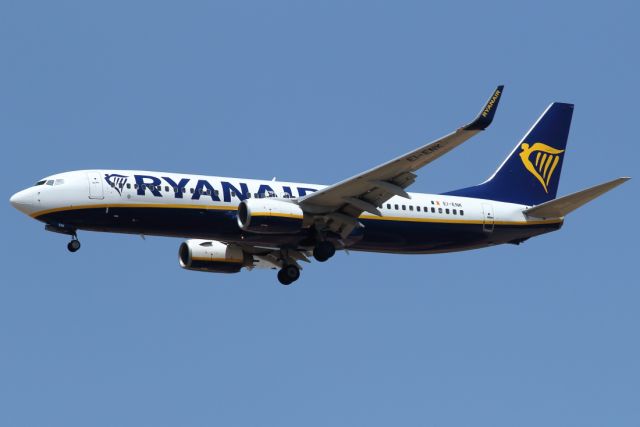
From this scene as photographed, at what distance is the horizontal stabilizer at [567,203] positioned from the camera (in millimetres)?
47156

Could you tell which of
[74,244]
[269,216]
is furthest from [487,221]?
[74,244]

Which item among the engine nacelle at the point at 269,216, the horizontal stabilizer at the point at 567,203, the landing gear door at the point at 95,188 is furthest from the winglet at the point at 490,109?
the landing gear door at the point at 95,188

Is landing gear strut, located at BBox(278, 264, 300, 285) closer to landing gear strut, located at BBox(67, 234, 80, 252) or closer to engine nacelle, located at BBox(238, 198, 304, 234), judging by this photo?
engine nacelle, located at BBox(238, 198, 304, 234)

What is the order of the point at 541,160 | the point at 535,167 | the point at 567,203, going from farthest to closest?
the point at 541,160
the point at 535,167
the point at 567,203

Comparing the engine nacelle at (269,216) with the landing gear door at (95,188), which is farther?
the landing gear door at (95,188)

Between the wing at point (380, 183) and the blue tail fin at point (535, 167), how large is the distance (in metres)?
6.43

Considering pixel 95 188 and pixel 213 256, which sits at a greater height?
pixel 95 188

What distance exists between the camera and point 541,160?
5553cm

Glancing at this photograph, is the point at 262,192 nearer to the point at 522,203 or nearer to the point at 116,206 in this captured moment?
the point at 116,206

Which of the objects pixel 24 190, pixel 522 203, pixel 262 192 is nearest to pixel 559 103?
pixel 522 203

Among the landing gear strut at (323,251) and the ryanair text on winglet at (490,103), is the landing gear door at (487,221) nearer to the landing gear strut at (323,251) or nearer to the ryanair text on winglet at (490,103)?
the landing gear strut at (323,251)

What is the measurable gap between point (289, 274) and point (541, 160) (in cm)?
1272

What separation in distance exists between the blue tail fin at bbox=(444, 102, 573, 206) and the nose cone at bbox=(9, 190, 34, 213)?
1709 centimetres

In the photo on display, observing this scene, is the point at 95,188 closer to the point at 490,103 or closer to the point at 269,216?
the point at 269,216
